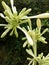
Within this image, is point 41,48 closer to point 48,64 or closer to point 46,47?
point 46,47

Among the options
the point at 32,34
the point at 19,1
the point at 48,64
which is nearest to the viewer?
the point at 32,34

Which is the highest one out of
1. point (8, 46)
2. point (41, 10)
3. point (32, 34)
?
point (32, 34)

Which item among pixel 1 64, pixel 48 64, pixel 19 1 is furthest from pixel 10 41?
pixel 48 64

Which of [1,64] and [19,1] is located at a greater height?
[19,1]

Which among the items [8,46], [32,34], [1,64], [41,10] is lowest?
[1,64]

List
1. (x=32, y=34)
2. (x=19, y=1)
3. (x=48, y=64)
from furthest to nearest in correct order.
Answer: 1. (x=19, y=1)
2. (x=48, y=64)
3. (x=32, y=34)

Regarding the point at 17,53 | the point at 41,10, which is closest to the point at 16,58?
the point at 17,53

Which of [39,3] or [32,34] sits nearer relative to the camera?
[32,34]

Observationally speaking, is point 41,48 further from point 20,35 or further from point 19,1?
point 19,1

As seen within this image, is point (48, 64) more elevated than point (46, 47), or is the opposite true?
Result: point (48, 64)
